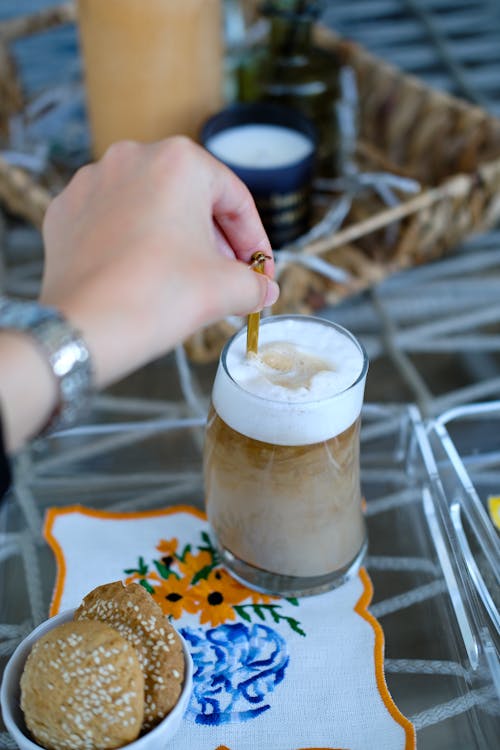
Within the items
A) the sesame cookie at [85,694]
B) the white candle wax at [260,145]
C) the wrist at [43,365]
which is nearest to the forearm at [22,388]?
the wrist at [43,365]

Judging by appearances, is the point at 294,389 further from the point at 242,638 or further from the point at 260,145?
the point at 260,145

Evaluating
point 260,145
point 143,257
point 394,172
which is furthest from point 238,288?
point 394,172

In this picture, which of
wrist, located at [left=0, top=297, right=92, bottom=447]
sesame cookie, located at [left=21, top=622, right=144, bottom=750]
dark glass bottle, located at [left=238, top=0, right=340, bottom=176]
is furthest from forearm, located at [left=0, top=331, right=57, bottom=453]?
dark glass bottle, located at [left=238, top=0, right=340, bottom=176]

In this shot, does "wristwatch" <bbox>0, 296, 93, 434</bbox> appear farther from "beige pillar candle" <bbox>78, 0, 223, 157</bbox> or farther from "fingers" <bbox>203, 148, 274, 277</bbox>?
"beige pillar candle" <bbox>78, 0, 223, 157</bbox>

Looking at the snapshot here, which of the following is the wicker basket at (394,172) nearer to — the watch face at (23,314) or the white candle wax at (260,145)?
the white candle wax at (260,145)

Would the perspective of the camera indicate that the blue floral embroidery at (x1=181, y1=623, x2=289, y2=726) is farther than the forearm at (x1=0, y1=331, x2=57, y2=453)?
Yes

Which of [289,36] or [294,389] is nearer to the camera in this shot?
[294,389]

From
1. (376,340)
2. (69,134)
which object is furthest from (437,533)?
(69,134)

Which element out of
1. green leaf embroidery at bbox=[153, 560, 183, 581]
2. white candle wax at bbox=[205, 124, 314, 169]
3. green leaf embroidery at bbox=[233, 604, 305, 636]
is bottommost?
green leaf embroidery at bbox=[233, 604, 305, 636]
